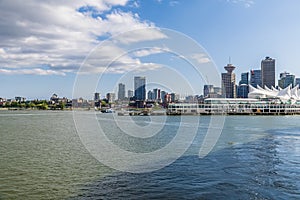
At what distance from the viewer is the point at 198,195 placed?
7.74 meters

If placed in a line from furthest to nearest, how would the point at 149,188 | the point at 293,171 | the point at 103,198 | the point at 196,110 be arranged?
the point at 196,110, the point at 293,171, the point at 149,188, the point at 103,198

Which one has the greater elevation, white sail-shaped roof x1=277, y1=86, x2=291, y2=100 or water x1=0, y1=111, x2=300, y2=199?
white sail-shaped roof x1=277, y1=86, x2=291, y2=100

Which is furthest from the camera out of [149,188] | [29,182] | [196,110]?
[196,110]

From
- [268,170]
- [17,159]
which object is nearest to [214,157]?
[268,170]

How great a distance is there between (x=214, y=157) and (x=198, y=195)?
5931 millimetres

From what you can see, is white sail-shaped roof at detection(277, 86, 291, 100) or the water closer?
the water

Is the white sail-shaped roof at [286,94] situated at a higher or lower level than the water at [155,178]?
higher

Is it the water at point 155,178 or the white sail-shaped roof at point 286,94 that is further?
the white sail-shaped roof at point 286,94

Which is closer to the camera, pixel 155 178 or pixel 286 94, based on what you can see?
pixel 155 178

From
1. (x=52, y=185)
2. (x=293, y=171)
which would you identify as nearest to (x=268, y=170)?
(x=293, y=171)

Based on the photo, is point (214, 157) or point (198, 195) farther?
point (214, 157)

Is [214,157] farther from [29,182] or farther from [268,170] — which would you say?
[29,182]

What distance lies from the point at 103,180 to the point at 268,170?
5836mm

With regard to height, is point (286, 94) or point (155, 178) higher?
point (286, 94)
